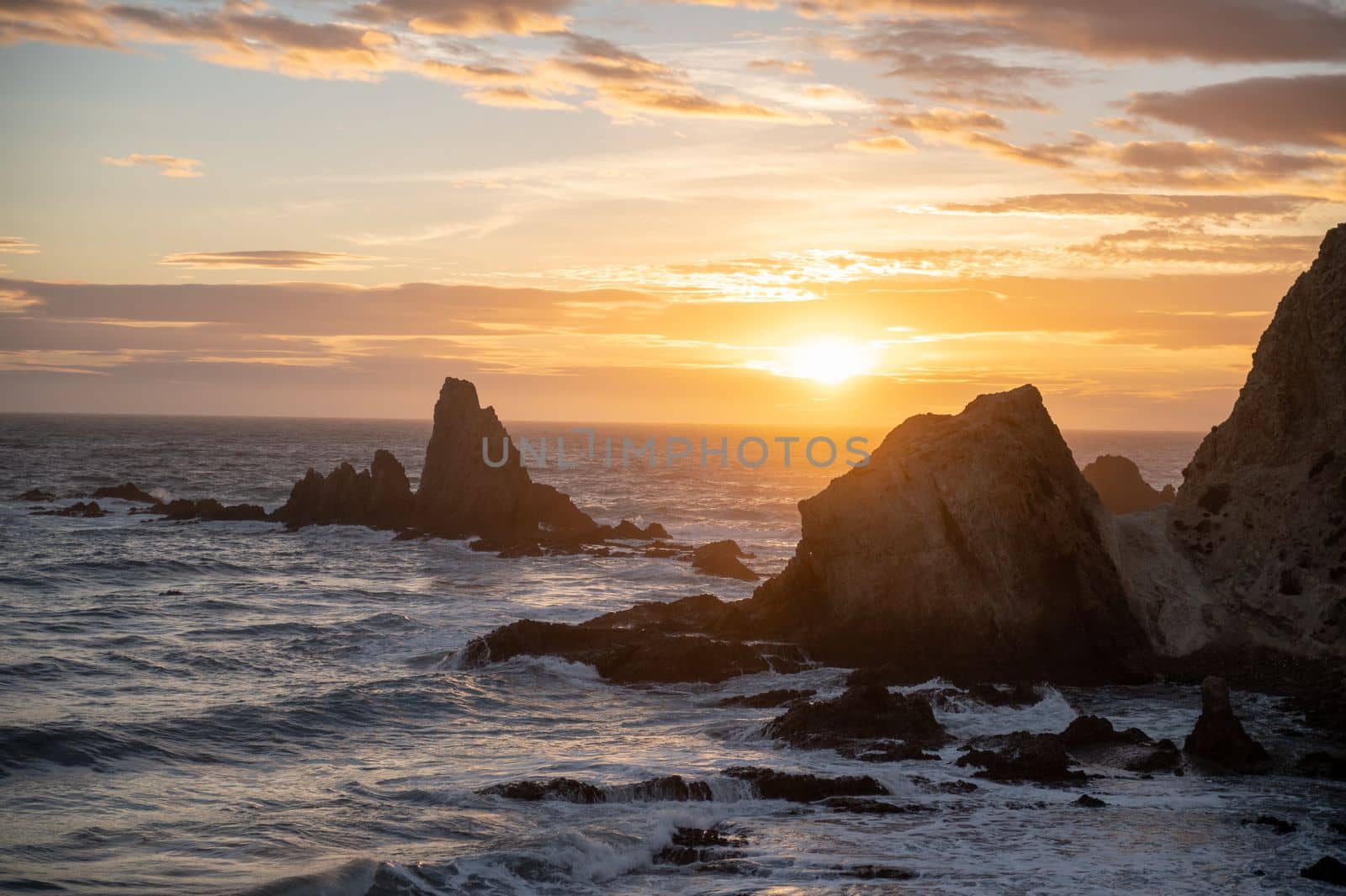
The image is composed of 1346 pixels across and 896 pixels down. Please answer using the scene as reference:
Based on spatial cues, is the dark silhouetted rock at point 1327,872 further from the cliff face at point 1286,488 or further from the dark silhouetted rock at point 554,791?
the cliff face at point 1286,488

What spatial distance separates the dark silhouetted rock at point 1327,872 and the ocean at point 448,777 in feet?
0.96

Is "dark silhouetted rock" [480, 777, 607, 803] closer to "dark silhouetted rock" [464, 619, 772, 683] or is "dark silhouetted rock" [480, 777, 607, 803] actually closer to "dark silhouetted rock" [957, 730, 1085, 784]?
"dark silhouetted rock" [957, 730, 1085, 784]

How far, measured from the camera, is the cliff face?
2795 cm

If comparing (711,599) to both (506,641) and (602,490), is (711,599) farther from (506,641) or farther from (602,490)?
(602,490)

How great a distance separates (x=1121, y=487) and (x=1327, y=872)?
46.1 meters

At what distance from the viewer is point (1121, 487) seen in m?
58.6

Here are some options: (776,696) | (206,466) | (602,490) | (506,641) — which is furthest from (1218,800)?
(206,466)

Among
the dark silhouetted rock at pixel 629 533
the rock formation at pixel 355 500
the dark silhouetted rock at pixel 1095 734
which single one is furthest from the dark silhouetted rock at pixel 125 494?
the dark silhouetted rock at pixel 1095 734

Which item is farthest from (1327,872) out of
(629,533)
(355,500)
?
(355,500)

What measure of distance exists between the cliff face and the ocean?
3971 millimetres

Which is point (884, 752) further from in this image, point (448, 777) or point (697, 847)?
point (448, 777)

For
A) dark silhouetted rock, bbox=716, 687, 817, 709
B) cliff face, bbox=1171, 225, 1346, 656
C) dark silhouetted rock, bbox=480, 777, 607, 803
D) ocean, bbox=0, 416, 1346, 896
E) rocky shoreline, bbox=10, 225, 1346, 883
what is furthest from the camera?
cliff face, bbox=1171, 225, 1346, 656

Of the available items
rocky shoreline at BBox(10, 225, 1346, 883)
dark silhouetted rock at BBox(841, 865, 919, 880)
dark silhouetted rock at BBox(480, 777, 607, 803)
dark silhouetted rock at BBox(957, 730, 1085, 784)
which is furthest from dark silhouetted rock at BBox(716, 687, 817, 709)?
dark silhouetted rock at BBox(841, 865, 919, 880)

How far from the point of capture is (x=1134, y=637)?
28.8m
